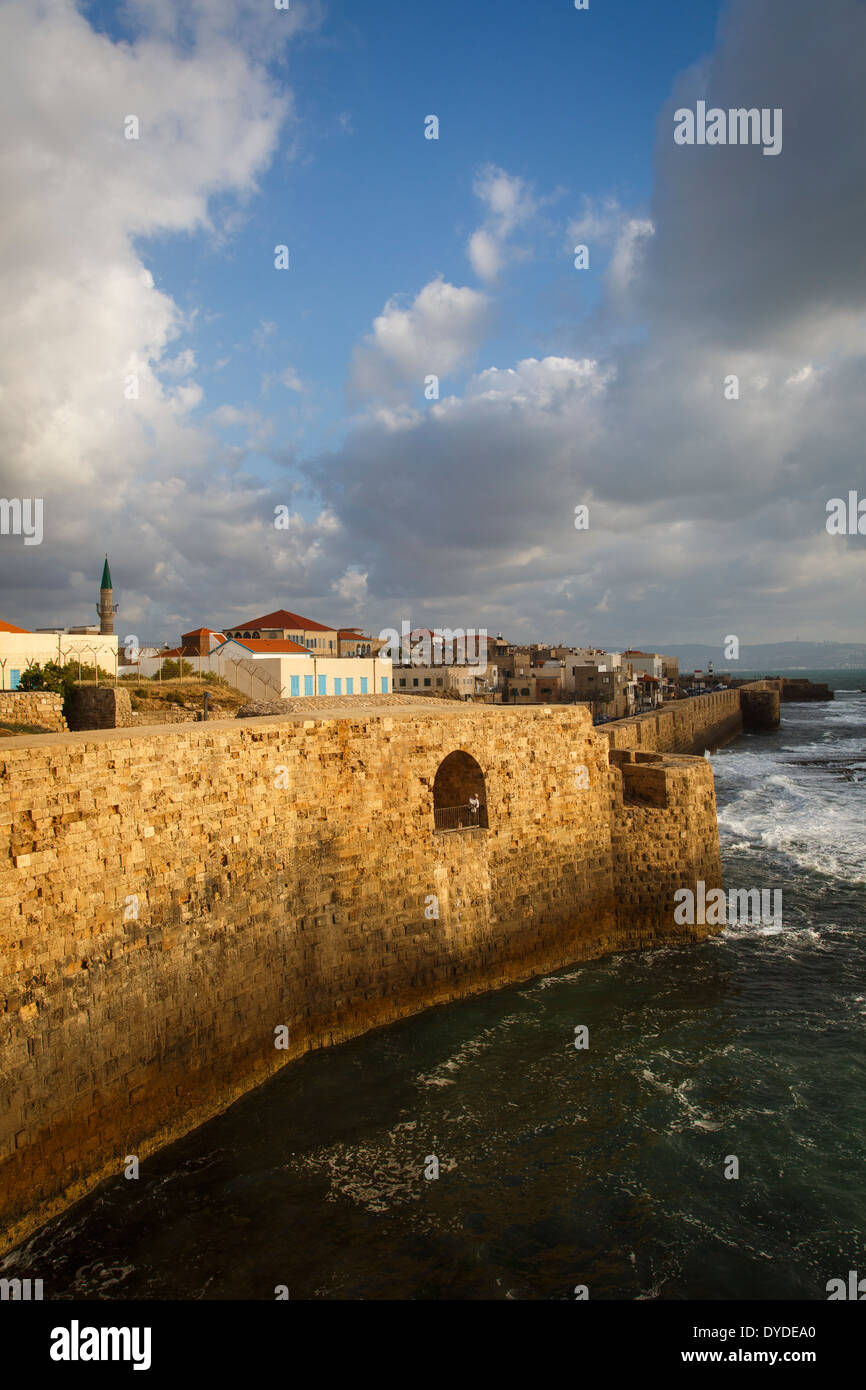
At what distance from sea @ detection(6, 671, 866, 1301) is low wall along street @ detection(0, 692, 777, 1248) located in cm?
71

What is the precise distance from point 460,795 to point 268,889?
531cm

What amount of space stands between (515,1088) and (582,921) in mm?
5377

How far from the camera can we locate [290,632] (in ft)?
194

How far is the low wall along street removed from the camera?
8.57 m

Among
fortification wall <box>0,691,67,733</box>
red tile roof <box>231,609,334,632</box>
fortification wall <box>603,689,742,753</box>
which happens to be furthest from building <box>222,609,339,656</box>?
fortification wall <box>0,691,67,733</box>

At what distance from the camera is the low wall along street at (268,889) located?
28.1 ft

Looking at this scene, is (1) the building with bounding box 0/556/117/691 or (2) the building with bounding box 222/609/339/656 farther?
(2) the building with bounding box 222/609/339/656

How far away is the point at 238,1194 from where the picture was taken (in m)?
8.96

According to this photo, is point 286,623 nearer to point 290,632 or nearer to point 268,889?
point 290,632

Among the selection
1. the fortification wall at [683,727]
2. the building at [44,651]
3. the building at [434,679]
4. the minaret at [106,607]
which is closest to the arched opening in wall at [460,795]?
the fortification wall at [683,727]

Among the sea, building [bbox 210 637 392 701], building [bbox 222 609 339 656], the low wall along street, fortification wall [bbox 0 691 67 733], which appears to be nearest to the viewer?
the sea

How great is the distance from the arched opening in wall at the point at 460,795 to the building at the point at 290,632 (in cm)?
4232

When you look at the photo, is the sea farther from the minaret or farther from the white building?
the minaret

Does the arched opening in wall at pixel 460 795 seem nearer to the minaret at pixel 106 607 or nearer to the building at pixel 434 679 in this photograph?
the minaret at pixel 106 607
